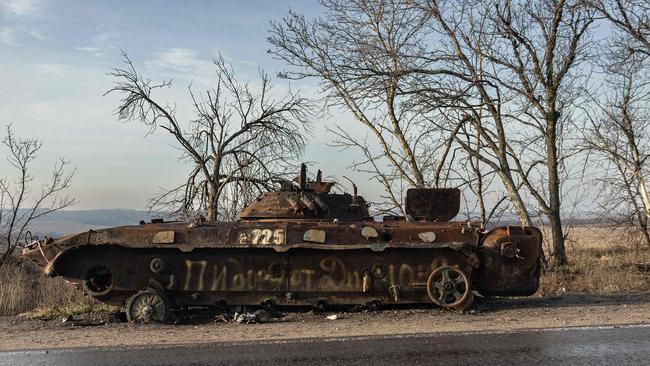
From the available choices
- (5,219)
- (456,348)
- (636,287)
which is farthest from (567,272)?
(5,219)

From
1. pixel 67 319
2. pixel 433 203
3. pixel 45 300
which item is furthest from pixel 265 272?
pixel 45 300

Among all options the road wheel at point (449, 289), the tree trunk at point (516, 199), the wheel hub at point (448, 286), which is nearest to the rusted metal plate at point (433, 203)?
the road wheel at point (449, 289)

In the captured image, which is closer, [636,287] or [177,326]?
[177,326]

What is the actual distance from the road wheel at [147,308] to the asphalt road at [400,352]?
2168 mm

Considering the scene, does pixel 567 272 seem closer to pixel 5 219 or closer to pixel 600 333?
pixel 600 333

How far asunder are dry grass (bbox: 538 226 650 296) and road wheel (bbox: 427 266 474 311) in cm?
322

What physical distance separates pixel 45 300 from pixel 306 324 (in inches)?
209

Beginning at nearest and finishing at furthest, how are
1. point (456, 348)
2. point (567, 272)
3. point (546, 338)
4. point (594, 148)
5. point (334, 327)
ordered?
point (456, 348)
point (546, 338)
point (334, 327)
point (567, 272)
point (594, 148)

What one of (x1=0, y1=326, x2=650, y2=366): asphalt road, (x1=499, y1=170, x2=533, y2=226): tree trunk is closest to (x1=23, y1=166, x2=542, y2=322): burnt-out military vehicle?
(x1=0, y1=326, x2=650, y2=366): asphalt road

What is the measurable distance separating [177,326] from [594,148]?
13.8m

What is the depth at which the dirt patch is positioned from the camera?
771 cm

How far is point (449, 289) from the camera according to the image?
945 cm

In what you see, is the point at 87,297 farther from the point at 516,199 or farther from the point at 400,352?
the point at 516,199

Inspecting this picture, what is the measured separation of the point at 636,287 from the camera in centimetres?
1314
